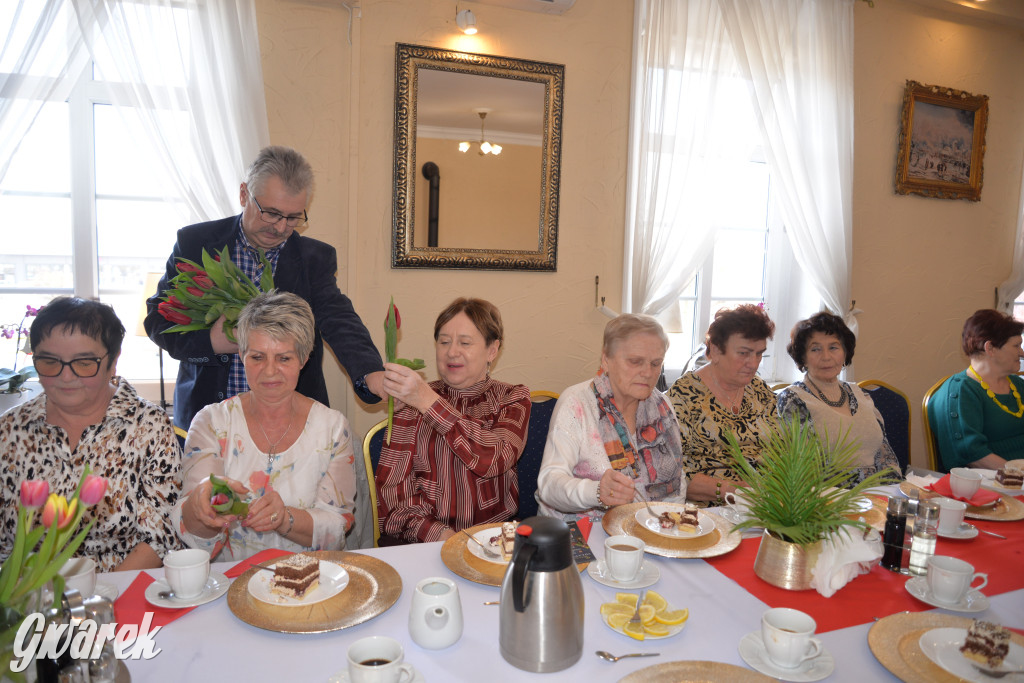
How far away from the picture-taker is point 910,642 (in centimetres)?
127

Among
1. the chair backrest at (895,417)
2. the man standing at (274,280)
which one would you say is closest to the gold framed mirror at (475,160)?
the man standing at (274,280)

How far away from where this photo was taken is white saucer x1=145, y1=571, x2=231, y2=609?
4.36ft

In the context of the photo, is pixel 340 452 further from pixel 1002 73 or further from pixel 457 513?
pixel 1002 73

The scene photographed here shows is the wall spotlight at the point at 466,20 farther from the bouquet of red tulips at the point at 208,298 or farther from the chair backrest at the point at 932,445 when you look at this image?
the chair backrest at the point at 932,445

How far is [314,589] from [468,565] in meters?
0.35

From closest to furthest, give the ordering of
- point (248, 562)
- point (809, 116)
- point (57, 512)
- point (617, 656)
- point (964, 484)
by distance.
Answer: point (57, 512), point (617, 656), point (248, 562), point (964, 484), point (809, 116)

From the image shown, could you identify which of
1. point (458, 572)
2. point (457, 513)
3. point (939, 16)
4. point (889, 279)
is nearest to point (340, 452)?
point (457, 513)

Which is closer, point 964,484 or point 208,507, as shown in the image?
point 208,507

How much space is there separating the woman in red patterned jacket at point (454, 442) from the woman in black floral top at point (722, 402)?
77cm

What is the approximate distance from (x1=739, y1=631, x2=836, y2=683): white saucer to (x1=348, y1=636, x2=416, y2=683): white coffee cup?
61 centimetres

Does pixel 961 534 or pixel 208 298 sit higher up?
pixel 208 298

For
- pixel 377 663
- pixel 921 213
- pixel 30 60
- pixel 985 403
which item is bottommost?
pixel 377 663

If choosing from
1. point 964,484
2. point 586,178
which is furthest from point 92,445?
point 586,178

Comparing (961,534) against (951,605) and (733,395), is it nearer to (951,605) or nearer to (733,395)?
(951,605)
